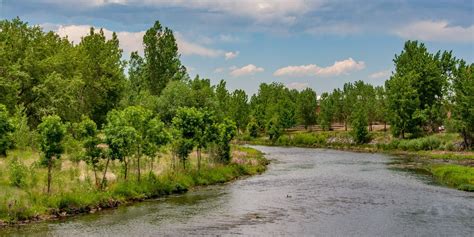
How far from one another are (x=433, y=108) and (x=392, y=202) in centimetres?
8956

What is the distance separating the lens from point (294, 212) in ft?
135

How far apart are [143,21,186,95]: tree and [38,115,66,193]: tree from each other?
3161 inches

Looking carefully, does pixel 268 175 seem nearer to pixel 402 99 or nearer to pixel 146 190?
pixel 146 190

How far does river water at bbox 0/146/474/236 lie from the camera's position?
34219mm

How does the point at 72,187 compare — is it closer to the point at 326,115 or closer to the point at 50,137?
the point at 50,137

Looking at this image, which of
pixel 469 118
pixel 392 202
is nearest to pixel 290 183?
pixel 392 202

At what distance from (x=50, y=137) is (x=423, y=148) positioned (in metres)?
93.2

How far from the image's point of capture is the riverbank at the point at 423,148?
63.7m

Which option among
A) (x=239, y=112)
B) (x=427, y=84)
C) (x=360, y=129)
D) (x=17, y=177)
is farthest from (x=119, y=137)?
(x=239, y=112)

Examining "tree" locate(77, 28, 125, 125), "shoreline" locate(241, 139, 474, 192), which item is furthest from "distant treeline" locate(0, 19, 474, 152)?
"shoreline" locate(241, 139, 474, 192)

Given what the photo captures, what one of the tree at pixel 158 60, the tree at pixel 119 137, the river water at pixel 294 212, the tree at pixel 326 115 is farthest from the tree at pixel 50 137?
the tree at pixel 326 115

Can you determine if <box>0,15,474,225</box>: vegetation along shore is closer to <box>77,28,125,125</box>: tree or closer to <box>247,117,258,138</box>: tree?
<box>77,28,125,125</box>: tree

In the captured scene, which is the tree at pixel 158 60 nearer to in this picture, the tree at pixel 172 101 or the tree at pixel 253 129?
the tree at pixel 172 101

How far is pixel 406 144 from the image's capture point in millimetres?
116500
